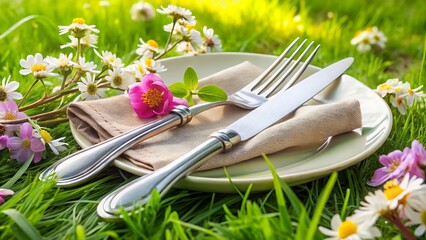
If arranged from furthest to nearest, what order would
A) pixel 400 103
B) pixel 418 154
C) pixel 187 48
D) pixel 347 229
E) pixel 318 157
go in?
pixel 187 48, pixel 400 103, pixel 318 157, pixel 418 154, pixel 347 229

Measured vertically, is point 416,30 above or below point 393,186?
below

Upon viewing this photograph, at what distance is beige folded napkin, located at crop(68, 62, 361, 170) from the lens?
95cm

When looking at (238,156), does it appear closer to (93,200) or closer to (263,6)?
(93,200)

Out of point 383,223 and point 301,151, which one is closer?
point 383,223

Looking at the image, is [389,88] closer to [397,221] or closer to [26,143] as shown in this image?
[397,221]

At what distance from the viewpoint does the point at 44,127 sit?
3.57 ft

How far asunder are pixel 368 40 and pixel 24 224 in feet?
3.72

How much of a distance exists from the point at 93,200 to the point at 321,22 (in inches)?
47.9

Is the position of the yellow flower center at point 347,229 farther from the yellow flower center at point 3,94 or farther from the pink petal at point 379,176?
the yellow flower center at point 3,94

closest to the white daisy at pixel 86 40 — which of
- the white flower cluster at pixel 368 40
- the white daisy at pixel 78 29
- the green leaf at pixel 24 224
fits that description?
the white daisy at pixel 78 29

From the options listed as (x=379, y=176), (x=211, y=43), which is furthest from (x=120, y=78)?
(x=379, y=176)

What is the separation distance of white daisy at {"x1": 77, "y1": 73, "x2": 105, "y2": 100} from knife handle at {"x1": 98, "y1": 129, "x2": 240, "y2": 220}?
0.91ft

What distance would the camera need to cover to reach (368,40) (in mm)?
1666

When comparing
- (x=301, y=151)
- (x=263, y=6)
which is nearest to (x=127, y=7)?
(x=263, y=6)
